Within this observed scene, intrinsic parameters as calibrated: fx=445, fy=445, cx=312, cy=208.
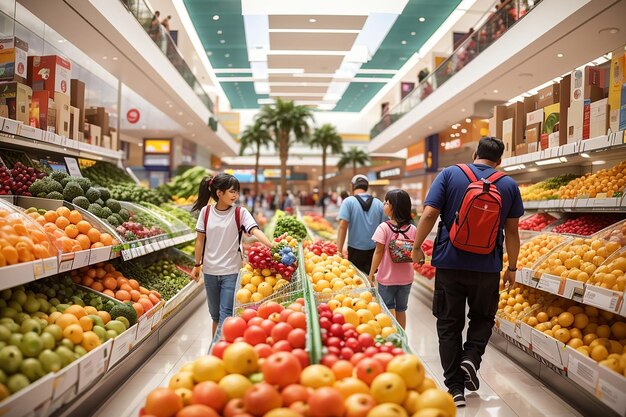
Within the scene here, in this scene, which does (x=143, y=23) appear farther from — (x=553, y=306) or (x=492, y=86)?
(x=553, y=306)

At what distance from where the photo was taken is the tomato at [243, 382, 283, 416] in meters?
1.56

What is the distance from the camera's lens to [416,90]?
48.7 ft

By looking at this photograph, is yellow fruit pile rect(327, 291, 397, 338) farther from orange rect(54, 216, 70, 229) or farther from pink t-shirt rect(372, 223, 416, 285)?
orange rect(54, 216, 70, 229)

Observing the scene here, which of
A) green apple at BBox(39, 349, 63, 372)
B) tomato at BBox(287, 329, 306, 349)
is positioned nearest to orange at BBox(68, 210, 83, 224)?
green apple at BBox(39, 349, 63, 372)

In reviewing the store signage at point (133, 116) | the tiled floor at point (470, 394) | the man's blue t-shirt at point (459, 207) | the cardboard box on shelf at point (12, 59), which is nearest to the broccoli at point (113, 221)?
the tiled floor at point (470, 394)

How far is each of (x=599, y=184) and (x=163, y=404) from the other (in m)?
4.20

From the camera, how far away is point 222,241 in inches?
155

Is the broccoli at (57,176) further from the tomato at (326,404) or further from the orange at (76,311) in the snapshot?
the tomato at (326,404)

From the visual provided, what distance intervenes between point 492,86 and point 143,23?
289 inches

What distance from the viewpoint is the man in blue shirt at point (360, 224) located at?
4.98 meters

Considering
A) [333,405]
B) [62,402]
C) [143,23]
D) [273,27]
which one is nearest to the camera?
[333,405]

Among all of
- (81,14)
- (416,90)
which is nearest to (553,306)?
(81,14)

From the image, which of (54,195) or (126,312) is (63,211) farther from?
(126,312)

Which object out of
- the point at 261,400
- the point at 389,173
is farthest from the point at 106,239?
the point at 389,173
